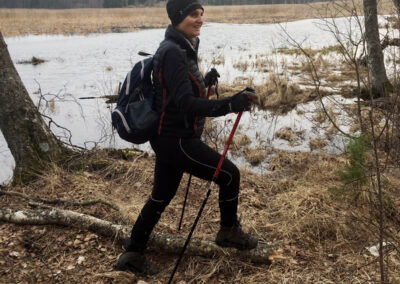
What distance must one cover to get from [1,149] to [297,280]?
6.21 metres

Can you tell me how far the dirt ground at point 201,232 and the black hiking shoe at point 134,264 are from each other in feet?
0.20

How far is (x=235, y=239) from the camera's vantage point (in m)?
3.24

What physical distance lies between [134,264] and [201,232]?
0.95m

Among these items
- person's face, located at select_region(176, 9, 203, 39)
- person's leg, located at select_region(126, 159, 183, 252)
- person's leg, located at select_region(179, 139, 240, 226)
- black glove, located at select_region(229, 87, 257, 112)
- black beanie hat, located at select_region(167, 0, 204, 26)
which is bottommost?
person's leg, located at select_region(126, 159, 183, 252)

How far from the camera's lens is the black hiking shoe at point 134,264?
124 inches

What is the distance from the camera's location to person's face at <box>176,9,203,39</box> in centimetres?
267

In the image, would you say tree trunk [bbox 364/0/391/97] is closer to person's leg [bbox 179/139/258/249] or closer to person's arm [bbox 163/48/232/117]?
person's leg [bbox 179/139/258/249]

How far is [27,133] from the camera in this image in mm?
4855

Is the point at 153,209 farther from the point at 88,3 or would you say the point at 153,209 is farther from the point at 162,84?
the point at 88,3

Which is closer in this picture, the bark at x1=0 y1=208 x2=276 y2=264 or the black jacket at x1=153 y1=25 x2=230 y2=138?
the black jacket at x1=153 y1=25 x2=230 y2=138

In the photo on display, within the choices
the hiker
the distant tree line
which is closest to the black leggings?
the hiker

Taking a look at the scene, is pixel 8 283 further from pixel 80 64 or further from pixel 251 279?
pixel 80 64

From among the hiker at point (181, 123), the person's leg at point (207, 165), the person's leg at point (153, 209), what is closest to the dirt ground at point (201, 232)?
the person's leg at point (153, 209)

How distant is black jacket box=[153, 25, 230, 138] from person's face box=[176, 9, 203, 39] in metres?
0.07
